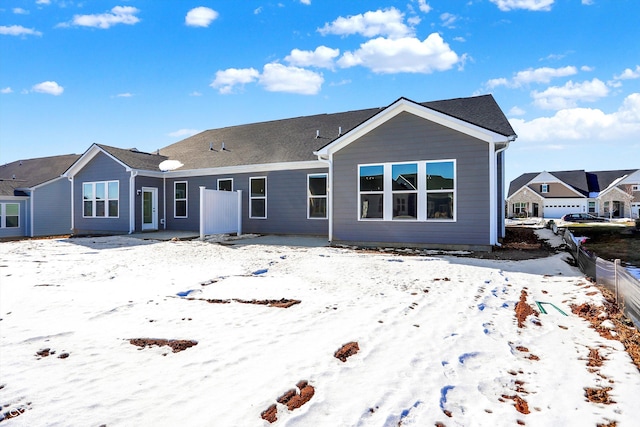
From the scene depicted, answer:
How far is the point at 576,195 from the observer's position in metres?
44.9

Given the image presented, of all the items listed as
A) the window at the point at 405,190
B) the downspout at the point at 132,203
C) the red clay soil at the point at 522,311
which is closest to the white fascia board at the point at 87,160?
the downspout at the point at 132,203

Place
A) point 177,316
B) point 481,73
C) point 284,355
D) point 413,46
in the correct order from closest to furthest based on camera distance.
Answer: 1. point 284,355
2. point 177,316
3. point 481,73
4. point 413,46

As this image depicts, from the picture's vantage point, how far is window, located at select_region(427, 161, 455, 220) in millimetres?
10805

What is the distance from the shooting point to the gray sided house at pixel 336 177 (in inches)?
420

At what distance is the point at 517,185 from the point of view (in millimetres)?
50469

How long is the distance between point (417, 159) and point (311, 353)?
877 centimetres

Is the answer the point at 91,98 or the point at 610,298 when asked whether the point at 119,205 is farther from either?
the point at 610,298

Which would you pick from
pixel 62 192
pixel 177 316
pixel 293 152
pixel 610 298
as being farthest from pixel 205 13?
pixel 62 192

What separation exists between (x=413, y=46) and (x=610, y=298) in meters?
14.4

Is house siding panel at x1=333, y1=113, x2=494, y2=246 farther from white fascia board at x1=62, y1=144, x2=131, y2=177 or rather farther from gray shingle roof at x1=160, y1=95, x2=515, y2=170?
white fascia board at x1=62, y1=144, x2=131, y2=177

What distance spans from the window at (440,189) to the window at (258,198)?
7521 millimetres

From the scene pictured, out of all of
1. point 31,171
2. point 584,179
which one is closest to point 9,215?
point 31,171

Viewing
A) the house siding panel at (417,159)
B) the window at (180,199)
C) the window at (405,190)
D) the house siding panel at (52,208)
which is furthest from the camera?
the house siding panel at (52,208)

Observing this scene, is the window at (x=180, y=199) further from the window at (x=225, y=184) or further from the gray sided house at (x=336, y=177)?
the window at (x=225, y=184)
